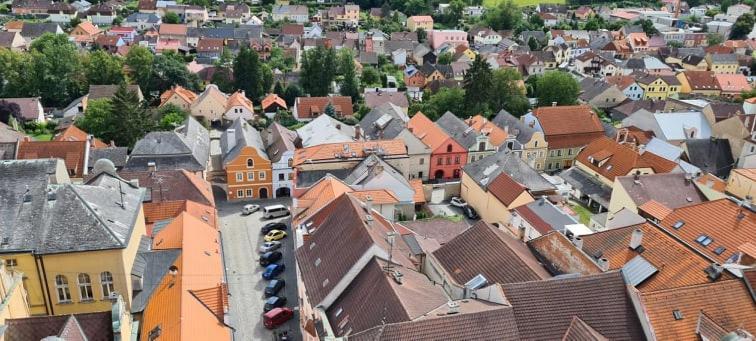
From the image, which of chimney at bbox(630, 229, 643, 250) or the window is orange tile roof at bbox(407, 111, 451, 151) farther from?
the window

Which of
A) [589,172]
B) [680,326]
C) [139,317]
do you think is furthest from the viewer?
[589,172]

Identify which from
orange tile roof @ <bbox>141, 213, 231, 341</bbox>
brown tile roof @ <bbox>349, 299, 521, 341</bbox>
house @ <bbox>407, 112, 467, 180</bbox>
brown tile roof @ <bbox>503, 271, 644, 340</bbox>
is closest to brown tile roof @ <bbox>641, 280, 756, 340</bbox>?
brown tile roof @ <bbox>503, 271, 644, 340</bbox>

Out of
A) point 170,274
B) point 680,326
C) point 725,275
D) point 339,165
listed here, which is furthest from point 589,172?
point 170,274

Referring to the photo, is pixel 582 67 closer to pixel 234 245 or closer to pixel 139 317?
pixel 234 245

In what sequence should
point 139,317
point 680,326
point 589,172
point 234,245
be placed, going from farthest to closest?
→ point 589,172 → point 234,245 → point 139,317 → point 680,326

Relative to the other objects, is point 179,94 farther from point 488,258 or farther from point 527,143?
point 488,258

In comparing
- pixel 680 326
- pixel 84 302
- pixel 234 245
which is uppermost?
pixel 680 326

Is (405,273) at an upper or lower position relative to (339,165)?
upper
